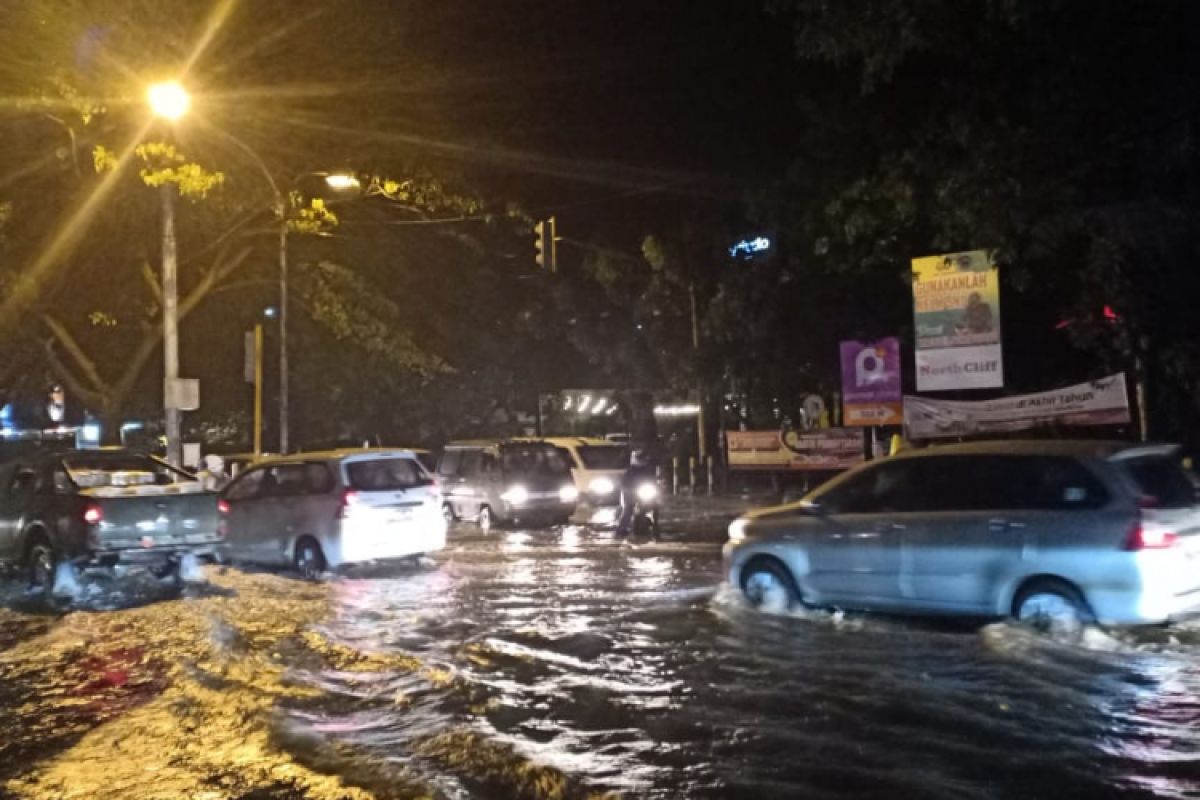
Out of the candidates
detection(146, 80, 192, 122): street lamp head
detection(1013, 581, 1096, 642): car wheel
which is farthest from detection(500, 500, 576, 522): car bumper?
detection(1013, 581, 1096, 642): car wheel

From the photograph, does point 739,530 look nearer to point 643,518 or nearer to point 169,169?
point 643,518

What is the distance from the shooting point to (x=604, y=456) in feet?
87.0

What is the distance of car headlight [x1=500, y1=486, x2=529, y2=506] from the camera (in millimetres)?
21984

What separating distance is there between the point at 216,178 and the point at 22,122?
3.94m

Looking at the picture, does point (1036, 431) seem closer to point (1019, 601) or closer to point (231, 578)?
point (1019, 601)

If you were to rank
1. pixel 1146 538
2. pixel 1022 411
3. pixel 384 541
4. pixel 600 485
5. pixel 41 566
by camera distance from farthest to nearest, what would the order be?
pixel 600 485
pixel 1022 411
pixel 384 541
pixel 41 566
pixel 1146 538

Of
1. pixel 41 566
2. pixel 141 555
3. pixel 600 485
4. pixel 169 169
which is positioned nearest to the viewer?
pixel 141 555

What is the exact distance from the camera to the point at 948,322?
21203 millimetres

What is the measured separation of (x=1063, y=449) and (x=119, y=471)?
11.2 m

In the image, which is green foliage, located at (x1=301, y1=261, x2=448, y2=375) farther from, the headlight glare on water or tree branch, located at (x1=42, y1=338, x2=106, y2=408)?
the headlight glare on water

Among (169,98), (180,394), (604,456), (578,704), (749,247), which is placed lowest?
(578,704)

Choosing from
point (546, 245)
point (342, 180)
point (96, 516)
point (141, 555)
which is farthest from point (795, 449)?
point (96, 516)

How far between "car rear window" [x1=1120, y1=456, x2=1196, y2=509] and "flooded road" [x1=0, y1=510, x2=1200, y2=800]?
1.16 metres

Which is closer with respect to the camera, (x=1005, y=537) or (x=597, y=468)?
(x=1005, y=537)
